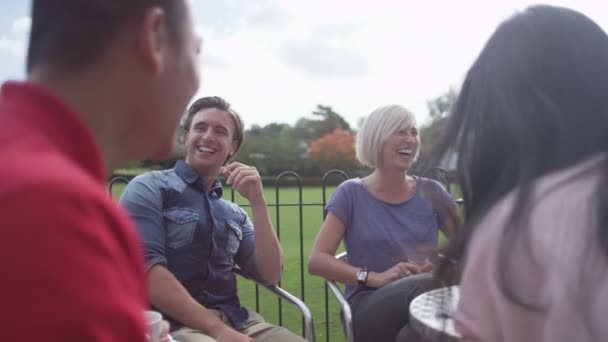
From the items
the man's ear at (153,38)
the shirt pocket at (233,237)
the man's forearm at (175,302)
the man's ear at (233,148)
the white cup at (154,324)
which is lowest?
the man's forearm at (175,302)

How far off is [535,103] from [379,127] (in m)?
1.78

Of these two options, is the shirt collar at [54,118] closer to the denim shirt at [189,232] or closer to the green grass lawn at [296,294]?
the denim shirt at [189,232]

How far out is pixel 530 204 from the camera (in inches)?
37.7

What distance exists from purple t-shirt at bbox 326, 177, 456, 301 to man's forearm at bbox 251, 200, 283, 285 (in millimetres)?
327

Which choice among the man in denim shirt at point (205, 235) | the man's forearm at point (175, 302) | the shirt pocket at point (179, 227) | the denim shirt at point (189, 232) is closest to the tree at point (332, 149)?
the man in denim shirt at point (205, 235)

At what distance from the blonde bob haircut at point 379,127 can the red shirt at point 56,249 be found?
229 cm

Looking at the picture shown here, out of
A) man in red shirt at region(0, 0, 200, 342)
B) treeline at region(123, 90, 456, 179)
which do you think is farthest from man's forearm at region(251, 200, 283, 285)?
treeline at region(123, 90, 456, 179)

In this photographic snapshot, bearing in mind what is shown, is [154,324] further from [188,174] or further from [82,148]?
[188,174]

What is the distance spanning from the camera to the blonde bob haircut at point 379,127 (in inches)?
111

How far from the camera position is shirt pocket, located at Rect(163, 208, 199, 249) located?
2396 millimetres

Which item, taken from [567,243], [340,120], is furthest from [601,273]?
[340,120]

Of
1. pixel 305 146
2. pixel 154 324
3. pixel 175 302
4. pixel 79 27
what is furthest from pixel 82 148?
pixel 305 146

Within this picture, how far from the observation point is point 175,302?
87.9 inches

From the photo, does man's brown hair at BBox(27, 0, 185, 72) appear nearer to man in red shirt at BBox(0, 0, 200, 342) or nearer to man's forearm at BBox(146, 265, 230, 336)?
man in red shirt at BBox(0, 0, 200, 342)
